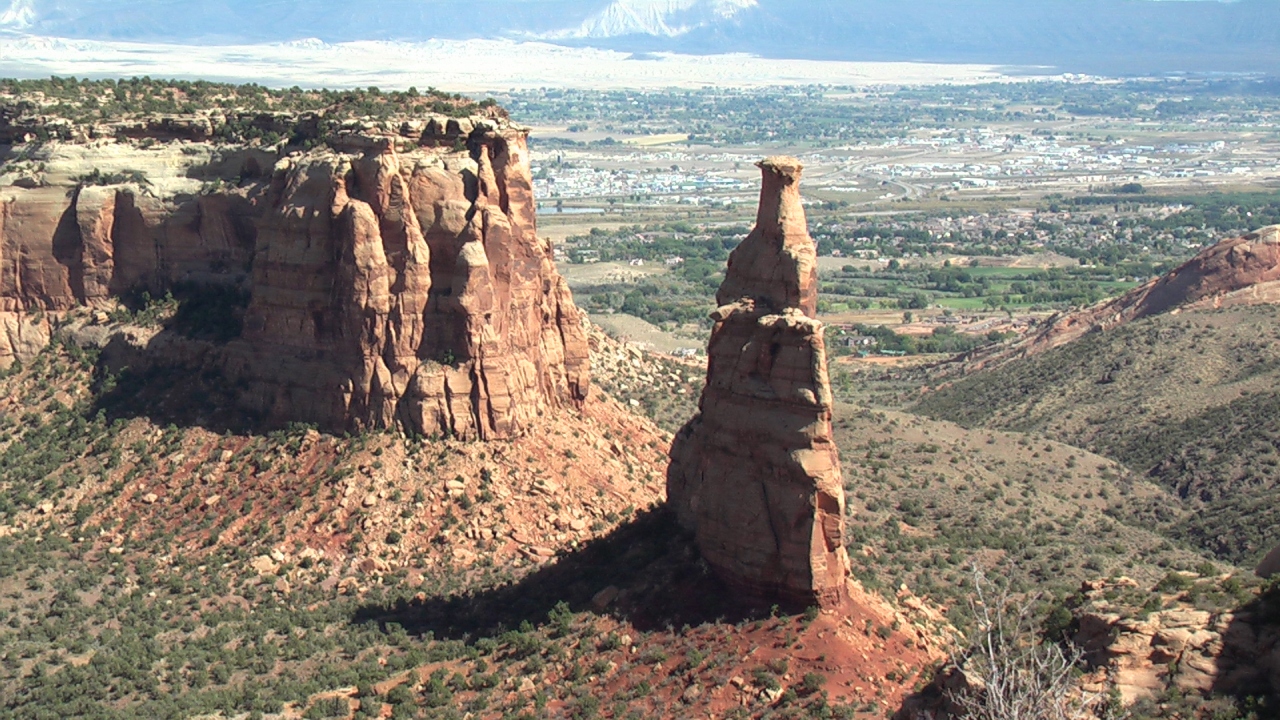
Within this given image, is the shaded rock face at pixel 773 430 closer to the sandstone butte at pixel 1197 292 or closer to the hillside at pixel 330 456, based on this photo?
the hillside at pixel 330 456

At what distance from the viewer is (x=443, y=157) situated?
169 ft

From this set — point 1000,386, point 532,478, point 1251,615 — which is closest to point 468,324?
point 532,478

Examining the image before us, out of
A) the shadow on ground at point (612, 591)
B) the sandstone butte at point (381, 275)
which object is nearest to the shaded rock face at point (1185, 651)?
the shadow on ground at point (612, 591)

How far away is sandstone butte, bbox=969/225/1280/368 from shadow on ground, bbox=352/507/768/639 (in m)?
54.6

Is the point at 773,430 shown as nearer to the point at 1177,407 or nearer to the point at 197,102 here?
the point at 197,102

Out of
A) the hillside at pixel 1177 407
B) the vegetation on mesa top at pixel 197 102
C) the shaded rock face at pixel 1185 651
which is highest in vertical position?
the vegetation on mesa top at pixel 197 102

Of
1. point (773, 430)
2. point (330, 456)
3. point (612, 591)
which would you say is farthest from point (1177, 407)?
point (773, 430)

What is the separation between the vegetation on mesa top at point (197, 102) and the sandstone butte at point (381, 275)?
1.72 m

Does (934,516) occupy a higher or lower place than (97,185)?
lower

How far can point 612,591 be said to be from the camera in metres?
39.9

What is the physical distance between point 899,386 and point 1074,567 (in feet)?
143

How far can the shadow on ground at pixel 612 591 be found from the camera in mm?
38312

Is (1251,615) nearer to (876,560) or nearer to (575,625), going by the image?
(575,625)

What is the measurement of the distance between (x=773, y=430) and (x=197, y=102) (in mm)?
35150
